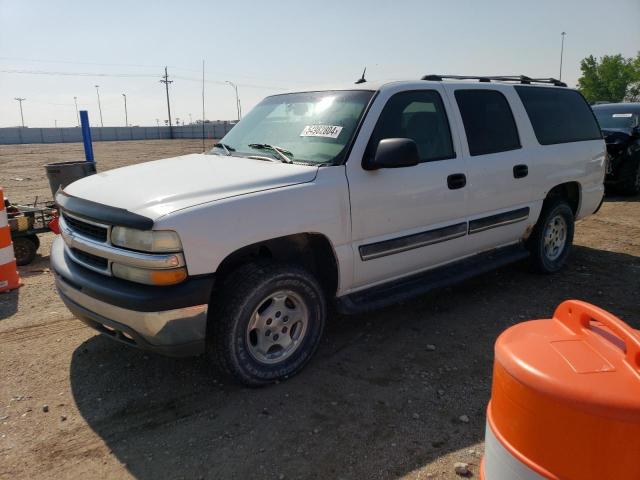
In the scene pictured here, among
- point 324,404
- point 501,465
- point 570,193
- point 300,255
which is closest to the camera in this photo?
point 501,465

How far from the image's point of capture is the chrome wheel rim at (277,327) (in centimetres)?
320

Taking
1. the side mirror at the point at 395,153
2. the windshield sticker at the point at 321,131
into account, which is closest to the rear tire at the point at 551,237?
the side mirror at the point at 395,153

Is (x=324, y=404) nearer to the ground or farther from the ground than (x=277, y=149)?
nearer to the ground

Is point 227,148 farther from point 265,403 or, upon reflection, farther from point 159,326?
point 265,403

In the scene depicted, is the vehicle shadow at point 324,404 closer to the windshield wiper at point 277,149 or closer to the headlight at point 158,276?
the headlight at point 158,276

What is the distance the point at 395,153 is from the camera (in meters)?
3.35

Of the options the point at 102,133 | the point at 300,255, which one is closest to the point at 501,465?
the point at 300,255

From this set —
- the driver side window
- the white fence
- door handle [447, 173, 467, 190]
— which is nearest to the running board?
door handle [447, 173, 467, 190]

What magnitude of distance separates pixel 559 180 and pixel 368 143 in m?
2.62

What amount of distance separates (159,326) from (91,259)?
2.39 feet

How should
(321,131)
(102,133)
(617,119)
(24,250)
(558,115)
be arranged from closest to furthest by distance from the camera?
(321,131), (558,115), (24,250), (617,119), (102,133)

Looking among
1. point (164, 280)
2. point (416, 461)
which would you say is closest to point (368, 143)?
point (164, 280)

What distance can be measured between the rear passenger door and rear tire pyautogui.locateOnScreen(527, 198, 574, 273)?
0.36 metres

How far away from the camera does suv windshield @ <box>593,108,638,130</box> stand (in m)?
10.5
